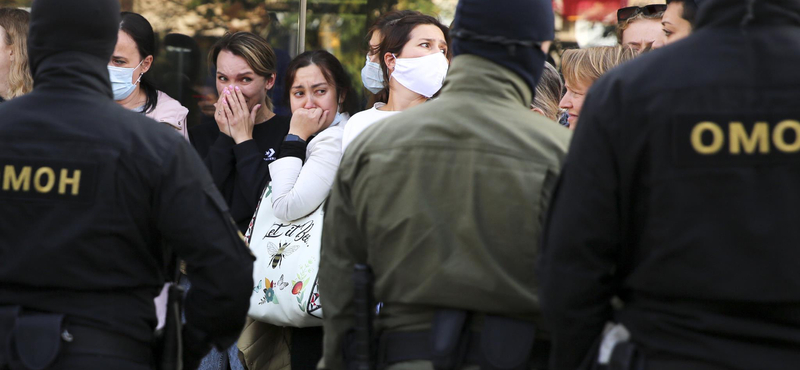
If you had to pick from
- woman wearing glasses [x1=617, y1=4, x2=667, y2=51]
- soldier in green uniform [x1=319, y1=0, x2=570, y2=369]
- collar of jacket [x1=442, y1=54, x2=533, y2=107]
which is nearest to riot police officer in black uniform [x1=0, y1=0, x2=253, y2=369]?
soldier in green uniform [x1=319, y1=0, x2=570, y2=369]

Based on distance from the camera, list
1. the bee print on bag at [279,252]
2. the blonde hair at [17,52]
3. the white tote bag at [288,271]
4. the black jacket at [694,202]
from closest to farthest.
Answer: the black jacket at [694,202] → the white tote bag at [288,271] → the bee print on bag at [279,252] → the blonde hair at [17,52]

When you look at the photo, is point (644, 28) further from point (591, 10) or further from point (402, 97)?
point (402, 97)

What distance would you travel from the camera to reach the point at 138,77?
180 inches

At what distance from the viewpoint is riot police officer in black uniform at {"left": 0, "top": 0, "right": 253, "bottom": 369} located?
7.91 feet

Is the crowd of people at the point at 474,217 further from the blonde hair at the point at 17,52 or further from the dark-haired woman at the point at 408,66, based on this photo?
the blonde hair at the point at 17,52

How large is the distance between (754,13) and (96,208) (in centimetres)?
177

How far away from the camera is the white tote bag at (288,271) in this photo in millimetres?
3607

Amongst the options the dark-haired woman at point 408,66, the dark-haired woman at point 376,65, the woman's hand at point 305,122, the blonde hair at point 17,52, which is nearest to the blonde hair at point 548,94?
the dark-haired woman at point 408,66

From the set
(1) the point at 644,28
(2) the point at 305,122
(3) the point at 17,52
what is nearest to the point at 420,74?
(2) the point at 305,122

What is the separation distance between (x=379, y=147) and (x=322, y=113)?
1909mm

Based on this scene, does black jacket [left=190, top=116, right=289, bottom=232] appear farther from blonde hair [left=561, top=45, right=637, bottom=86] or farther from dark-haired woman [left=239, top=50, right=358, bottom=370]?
blonde hair [left=561, top=45, right=637, bottom=86]

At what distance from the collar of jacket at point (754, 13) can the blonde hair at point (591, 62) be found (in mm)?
1977

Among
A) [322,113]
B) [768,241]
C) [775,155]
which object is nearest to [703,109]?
[775,155]

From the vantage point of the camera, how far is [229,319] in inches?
105
